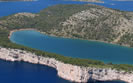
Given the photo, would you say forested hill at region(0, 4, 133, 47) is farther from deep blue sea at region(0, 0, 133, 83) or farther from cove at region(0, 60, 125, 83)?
cove at region(0, 60, 125, 83)

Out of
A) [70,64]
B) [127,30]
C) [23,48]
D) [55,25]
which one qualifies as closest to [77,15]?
[55,25]

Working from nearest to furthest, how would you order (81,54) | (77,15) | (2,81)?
(2,81) → (81,54) → (77,15)

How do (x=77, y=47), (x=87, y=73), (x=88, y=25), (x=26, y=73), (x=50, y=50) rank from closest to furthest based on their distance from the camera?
(x=87, y=73)
(x=26, y=73)
(x=50, y=50)
(x=77, y=47)
(x=88, y=25)

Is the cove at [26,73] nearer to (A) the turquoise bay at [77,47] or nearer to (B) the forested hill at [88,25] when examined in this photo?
(A) the turquoise bay at [77,47]

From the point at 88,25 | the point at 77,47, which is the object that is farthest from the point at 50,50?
the point at 88,25

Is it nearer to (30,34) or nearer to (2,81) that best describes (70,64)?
(2,81)

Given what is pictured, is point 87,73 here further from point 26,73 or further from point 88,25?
point 88,25

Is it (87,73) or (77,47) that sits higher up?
(87,73)
